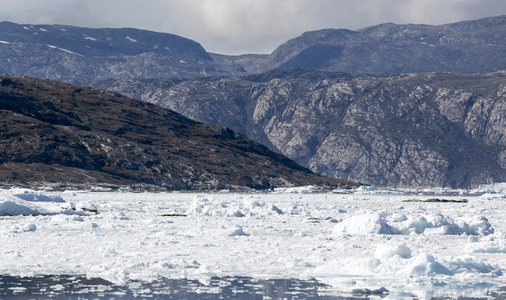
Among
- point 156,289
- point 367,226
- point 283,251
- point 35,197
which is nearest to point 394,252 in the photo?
point 283,251

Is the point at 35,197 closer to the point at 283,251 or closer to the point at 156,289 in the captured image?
the point at 283,251

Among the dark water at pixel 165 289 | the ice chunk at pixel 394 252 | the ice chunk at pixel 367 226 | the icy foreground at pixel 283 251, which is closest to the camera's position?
the dark water at pixel 165 289

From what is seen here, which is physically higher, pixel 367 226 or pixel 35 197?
pixel 367 226

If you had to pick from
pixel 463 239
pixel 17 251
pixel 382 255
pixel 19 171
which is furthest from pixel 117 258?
pixel 19 171

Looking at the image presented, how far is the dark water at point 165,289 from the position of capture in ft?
77.2

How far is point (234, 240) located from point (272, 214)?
27645 mm

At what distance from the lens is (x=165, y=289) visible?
24.9 meters

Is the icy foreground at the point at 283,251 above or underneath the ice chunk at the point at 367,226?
underneath

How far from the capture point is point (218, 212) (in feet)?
210

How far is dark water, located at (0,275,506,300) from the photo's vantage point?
Result: 77.2 feet

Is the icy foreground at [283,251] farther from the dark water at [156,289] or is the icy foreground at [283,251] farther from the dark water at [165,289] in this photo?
the dark water at [156,289]

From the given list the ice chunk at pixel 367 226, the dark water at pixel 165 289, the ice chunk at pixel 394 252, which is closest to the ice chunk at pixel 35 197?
the ice chunk at pixel 367 226

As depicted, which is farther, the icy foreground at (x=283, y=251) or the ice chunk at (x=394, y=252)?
the ice chunk at (x=394, y=252)

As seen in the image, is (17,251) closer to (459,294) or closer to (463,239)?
(459,294)
